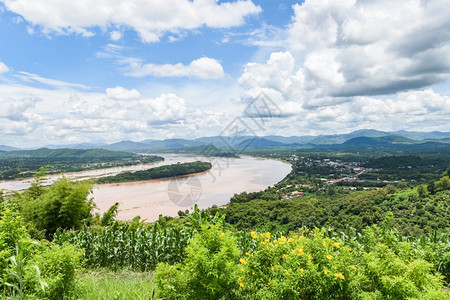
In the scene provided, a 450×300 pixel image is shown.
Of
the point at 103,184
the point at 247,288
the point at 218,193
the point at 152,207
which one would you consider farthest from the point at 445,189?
the point at 103,184

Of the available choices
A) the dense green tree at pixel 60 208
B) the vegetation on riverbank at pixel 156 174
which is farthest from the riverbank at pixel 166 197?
the dense green tree at pixel 60 208

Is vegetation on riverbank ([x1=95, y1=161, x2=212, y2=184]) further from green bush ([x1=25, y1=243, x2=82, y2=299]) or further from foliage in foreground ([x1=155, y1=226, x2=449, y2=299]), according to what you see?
foliage in foreground ([x1=155, y1=226, x2=449, y2=299])

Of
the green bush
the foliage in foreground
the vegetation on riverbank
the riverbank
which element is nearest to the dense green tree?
the green bush

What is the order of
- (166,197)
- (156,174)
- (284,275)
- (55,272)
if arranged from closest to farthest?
(284,275) → (55,272) → (166,197) → (156,174)

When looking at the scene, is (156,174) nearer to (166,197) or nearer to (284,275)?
(166,197)

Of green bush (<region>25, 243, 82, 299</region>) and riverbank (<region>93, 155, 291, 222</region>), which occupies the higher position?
green bush (<region>25, 243, 82, 299</region>)

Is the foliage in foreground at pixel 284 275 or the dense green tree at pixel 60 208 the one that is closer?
the foliage in foreground at pixel 284 275

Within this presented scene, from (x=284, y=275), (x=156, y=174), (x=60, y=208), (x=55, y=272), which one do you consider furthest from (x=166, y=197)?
(x=284, y=275)

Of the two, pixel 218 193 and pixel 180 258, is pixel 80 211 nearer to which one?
pixel 180 258

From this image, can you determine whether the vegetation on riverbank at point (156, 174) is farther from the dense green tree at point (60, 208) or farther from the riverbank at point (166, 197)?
the dense green tree at point (60, 208)

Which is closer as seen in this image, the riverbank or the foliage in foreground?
the foliage in foreground
